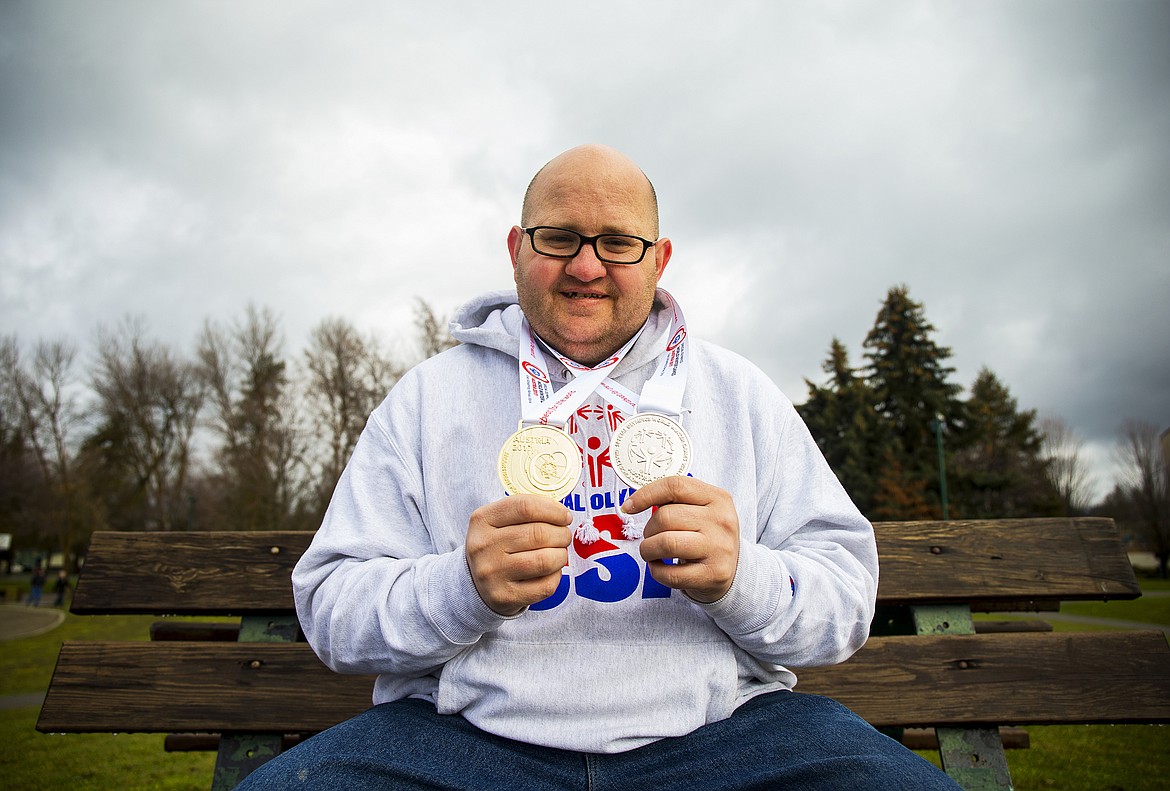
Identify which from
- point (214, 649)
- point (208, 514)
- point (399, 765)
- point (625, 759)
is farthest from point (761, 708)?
point (208, 514)

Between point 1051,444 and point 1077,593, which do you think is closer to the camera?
point 1077,593

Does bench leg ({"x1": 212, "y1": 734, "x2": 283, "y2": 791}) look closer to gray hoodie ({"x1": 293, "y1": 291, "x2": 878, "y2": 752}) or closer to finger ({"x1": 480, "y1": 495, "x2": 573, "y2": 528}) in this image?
gray hoodie ({"x1": 293, "y1": 291, "x2": 878, "y2": 752})

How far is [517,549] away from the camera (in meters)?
1.83

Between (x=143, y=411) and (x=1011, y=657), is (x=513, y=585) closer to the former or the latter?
(x=1011, y=657)

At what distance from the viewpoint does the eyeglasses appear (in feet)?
8.09

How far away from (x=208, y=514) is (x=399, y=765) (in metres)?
37.5

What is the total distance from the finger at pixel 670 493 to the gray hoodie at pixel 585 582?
0.21 metres

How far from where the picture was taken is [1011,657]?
2.66 metres

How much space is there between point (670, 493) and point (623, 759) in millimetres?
818

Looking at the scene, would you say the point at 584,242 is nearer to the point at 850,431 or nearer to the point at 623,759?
the point at 623,759

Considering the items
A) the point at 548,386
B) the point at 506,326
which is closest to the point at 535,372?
the point at 548,386

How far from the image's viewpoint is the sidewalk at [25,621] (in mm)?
21900

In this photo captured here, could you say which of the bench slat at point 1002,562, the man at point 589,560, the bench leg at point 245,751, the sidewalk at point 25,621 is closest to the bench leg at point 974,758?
the bench slat at point 1002,562

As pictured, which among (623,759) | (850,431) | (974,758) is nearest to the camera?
(623,759)
